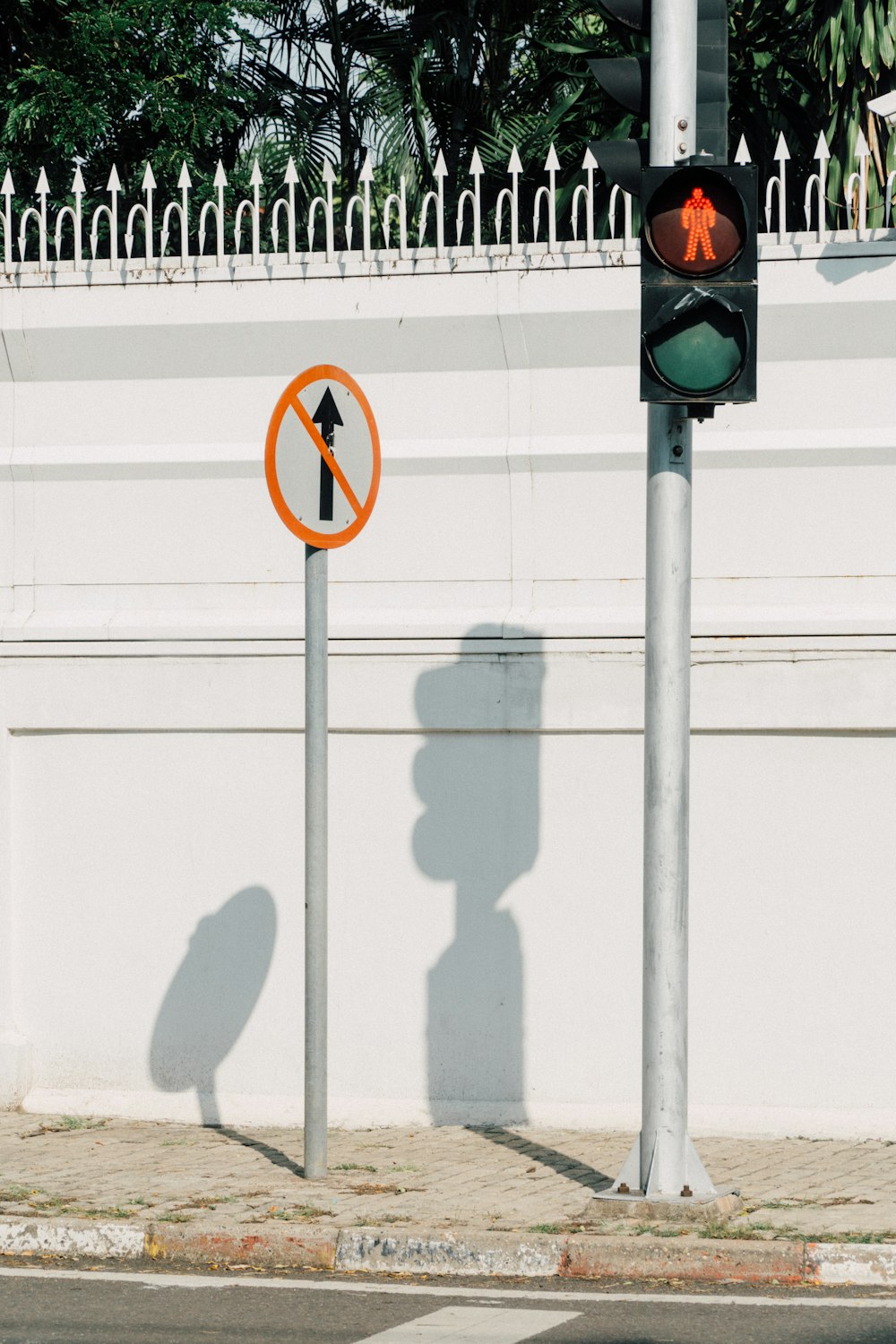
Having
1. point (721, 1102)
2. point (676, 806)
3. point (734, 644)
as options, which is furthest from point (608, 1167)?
point (734, 644)

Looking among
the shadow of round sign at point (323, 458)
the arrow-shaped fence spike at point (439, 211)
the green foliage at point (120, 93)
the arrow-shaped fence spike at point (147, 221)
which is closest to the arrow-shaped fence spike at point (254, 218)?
the arrow-shaped fence spike at point (147, 221)

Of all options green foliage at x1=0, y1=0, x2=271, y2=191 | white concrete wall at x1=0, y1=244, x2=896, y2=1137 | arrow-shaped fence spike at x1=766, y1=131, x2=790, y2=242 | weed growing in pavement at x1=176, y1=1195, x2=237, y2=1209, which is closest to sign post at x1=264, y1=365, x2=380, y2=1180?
weed growing in pavement at x1=176, y1=1195, x2=237, y2=1209

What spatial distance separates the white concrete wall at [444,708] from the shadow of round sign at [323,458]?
3.22ft

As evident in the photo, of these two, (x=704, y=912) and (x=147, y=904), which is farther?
(x=147, y=904)

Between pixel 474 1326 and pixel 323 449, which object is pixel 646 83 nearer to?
pixel 323 449

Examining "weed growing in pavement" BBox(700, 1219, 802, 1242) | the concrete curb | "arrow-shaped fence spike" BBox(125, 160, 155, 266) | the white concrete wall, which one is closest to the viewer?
the concrete curb

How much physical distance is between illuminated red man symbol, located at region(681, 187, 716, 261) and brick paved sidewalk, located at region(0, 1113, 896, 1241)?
10.5 ft

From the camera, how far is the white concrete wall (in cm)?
716

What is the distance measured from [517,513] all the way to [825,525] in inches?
50.7

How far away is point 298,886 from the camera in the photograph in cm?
755

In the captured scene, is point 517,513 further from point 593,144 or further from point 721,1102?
point 721,1102

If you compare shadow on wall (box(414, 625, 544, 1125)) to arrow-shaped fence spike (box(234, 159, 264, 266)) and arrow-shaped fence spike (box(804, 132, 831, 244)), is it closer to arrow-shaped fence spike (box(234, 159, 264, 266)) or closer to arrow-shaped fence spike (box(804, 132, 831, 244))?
arrow-shaped fence spike (box(234, 159, 264, 266))

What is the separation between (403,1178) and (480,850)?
1530 mm

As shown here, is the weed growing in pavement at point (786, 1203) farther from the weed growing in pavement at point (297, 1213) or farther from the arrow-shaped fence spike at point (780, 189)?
the arrow-shaped fence spike at point (780, 189)
